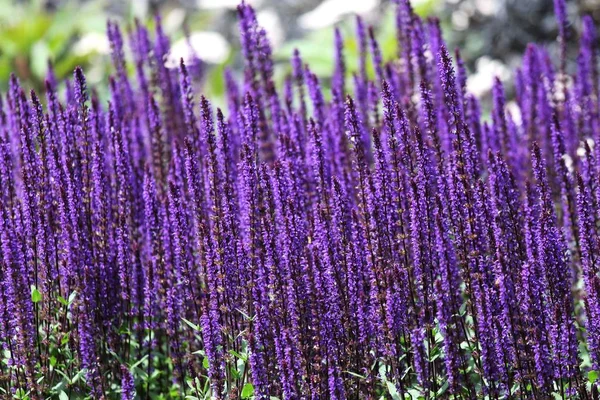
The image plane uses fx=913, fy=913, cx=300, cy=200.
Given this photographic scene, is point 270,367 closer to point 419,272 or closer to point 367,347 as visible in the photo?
point 367,347

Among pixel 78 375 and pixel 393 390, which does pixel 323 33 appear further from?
pixel 393 390

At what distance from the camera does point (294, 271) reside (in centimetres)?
428

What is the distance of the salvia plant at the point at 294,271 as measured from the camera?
170 inches

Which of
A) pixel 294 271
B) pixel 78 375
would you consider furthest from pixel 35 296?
pixel 294 271

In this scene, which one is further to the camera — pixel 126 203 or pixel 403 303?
pixel 126 203

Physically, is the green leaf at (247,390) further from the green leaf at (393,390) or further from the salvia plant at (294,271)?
the green leaf at (393,390)

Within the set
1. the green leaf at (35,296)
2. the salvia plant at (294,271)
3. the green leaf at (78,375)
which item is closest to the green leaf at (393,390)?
the salvia plant at (294,271)

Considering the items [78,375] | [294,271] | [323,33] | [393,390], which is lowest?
[393,390]

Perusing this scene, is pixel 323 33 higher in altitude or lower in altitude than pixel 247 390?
higher

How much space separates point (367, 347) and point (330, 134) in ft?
6.72

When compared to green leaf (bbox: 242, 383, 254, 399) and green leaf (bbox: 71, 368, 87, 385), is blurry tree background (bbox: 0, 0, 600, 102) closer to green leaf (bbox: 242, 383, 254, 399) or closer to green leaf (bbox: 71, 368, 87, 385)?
green leaf (bbox: 71, 368, 87, 385)

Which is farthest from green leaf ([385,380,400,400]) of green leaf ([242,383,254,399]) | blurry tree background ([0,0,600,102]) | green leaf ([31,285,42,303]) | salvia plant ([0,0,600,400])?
blurry tree background ([0,0,600,102])

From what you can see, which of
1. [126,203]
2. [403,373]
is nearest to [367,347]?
[403,373]

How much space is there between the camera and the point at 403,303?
4.42 m
